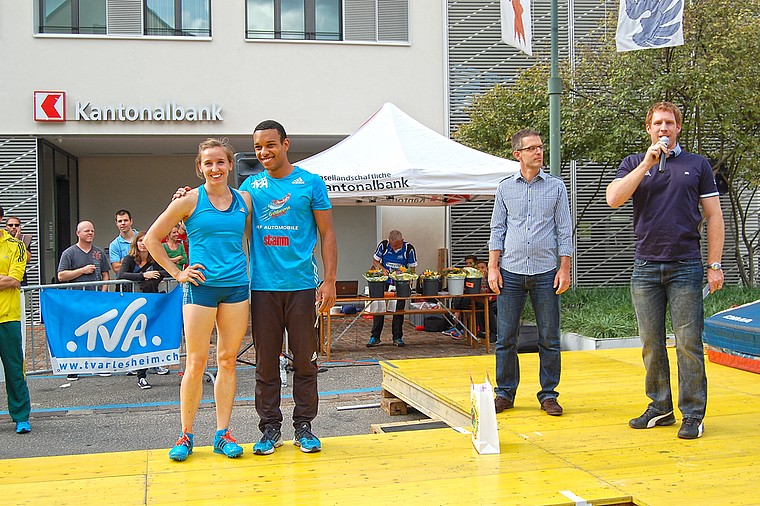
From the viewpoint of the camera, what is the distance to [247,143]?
14.8 meters

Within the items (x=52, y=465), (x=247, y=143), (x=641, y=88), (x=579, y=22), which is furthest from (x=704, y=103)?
(x=52, y=465)

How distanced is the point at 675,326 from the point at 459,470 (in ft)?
5.56

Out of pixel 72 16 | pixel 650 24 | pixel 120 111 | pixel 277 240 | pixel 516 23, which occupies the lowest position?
pixel 277 240

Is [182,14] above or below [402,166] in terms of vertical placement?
above

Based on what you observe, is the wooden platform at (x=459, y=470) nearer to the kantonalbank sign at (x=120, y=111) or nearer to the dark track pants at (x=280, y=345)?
the dark track pants at (x=280, y=345)

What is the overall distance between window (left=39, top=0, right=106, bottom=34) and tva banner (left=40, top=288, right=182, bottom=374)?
828cm

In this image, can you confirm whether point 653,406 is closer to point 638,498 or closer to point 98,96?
point 638,498

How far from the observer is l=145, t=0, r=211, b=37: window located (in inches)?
539

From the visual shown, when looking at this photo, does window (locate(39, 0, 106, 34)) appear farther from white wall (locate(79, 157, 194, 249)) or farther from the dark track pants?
the dark track pants

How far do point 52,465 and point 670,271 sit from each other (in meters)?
3.88

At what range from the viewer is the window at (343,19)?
1408 centimetres

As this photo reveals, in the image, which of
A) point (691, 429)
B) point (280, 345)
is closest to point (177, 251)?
point (280, 345)

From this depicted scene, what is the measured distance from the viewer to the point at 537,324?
192 inches

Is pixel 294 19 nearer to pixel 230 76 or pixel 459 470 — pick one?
pixel 230 76
